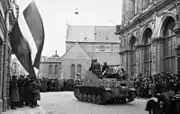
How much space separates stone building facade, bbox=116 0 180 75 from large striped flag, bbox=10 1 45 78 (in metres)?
11.3

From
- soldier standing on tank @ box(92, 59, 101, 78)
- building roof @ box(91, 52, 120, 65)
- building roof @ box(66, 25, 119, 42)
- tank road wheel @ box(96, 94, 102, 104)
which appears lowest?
tank road wheel @ box(96, 94, 102, 104)

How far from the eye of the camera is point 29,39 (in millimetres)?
10539

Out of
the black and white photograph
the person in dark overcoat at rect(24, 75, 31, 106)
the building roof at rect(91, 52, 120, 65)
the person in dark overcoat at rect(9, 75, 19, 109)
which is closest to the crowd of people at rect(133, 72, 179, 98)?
the black and white photograph

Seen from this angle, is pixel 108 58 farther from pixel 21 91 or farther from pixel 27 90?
pixel 21 91

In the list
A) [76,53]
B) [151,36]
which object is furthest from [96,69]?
[76,53]

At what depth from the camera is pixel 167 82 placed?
50.8 ft

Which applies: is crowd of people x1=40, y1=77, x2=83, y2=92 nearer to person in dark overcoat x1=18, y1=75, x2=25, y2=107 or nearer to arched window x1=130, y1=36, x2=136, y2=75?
arched window x1=130, y1=36, x2=136, y2=75

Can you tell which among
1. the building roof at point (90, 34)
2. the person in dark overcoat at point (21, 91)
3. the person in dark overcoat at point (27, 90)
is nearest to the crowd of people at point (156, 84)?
the person in dark overcoat at point (27, 90)

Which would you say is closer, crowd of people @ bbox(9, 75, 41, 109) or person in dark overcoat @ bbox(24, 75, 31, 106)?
crowd of people @ bbox(9, 75, 41, 109)

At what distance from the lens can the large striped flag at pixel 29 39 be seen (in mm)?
10398

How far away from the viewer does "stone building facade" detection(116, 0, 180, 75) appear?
20844mm

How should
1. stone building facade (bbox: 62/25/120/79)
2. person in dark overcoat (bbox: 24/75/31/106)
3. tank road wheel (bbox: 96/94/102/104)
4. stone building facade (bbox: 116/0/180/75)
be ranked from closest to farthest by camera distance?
1. person in dark overcoat (bbox: 24/75/31/106)
2. tank road wheel (bbox: 96/94/102/104)
3. stone building facade (bbox: 116/0/180/75)
4. stone building facade (bbox: 62/25/120/79)

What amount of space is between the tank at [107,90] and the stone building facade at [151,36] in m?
5.79

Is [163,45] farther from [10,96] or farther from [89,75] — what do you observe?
[10,96]
